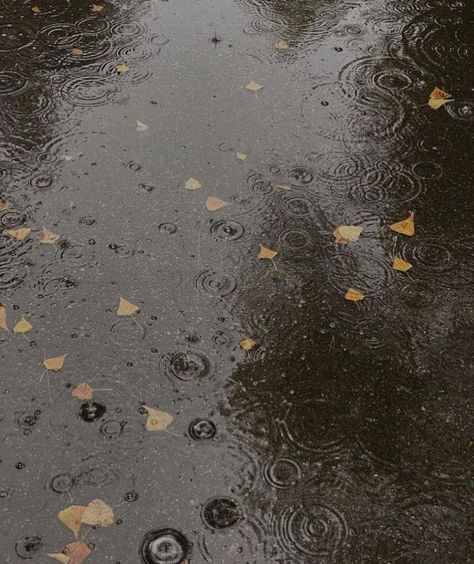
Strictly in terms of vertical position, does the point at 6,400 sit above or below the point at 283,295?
below

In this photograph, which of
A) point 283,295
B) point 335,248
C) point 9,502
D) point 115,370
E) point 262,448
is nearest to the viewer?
point 9,502

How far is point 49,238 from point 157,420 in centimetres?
118

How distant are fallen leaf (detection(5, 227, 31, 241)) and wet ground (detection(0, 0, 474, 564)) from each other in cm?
1

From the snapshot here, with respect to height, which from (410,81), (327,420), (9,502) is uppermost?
(410,81)

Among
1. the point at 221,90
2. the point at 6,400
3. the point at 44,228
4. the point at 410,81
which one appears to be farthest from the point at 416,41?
the point at 6,400

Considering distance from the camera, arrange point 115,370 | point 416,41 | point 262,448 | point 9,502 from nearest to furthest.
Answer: point 9,502 → point 262,448 → point 115,370 → point 416,41

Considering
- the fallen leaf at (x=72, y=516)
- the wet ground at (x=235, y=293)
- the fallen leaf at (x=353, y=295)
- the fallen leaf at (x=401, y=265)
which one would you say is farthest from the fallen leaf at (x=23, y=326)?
the fallen leaf at (x=401, y=265)

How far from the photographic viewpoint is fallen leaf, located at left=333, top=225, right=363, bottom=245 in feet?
10.9

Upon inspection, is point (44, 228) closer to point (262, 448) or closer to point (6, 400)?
point (6, 400)

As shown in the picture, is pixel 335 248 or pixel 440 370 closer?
pixel 440 370

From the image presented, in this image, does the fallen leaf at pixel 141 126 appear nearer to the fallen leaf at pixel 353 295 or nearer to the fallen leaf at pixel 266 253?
the fallen leaf at pixel 266 253

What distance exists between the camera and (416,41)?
4703 mm

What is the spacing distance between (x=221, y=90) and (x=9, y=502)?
2834 mm

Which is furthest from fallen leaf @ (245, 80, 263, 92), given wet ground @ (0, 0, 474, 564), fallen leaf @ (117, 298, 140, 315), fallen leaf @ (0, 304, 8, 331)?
fallen leaf @ (0, 304, 8, 331)
